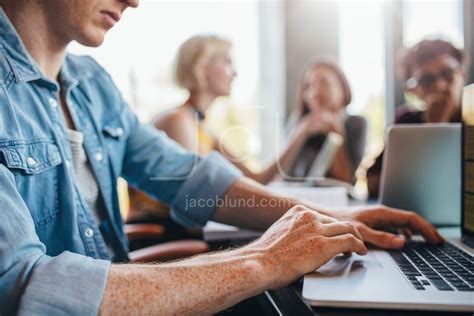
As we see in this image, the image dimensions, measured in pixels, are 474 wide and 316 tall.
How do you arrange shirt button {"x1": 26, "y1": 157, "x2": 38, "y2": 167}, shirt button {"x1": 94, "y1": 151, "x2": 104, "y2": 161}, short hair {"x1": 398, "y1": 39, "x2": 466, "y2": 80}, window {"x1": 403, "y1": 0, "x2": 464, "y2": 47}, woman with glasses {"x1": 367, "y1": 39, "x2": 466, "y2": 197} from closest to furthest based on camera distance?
shirt button {"x1": 26, "y1": 157, "x2": 38, "y2": 167}
shirt button {"x1": 94, "y1": 151, "x2": 104, "y2": 161}
woman with glasses {"x1": 367, "y1": 39, "x2": 466, "y2": 197}
short hair {"x1": 398, "y1": 39, "x2": 466, "y2": 80}
window {"x1": 403, "y1": 0, "x2": 464, "y2": 47}

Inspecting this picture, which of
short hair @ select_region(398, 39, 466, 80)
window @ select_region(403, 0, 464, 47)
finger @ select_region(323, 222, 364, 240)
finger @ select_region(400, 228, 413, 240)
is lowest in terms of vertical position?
finger @ select_region(400, 228, 413, 240)

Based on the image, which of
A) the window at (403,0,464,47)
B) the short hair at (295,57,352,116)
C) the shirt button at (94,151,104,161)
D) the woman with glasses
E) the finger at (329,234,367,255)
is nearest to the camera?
the finger at (329,234,367,255)

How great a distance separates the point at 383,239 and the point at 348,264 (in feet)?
0.46

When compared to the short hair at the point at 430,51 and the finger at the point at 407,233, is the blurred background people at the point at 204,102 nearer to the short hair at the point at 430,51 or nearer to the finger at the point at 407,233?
the short hair at the point at 430,51

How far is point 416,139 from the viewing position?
3.23ft

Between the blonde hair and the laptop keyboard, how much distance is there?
138cm

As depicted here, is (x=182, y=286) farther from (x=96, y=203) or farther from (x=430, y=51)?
(x=430, y=51)

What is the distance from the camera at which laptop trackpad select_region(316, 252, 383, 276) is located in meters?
0.61

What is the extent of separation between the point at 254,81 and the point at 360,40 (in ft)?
2.55

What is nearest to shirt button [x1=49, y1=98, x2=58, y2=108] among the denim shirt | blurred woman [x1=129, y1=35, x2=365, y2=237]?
the denim shirt

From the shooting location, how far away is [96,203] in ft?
3.09

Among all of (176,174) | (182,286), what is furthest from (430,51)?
(182,286)

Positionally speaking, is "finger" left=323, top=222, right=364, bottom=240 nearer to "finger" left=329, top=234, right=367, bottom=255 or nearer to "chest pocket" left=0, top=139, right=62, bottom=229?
"finger" left=329, top=234, right=367, bottom=255

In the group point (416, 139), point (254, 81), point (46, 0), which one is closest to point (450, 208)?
point (416, 139)
